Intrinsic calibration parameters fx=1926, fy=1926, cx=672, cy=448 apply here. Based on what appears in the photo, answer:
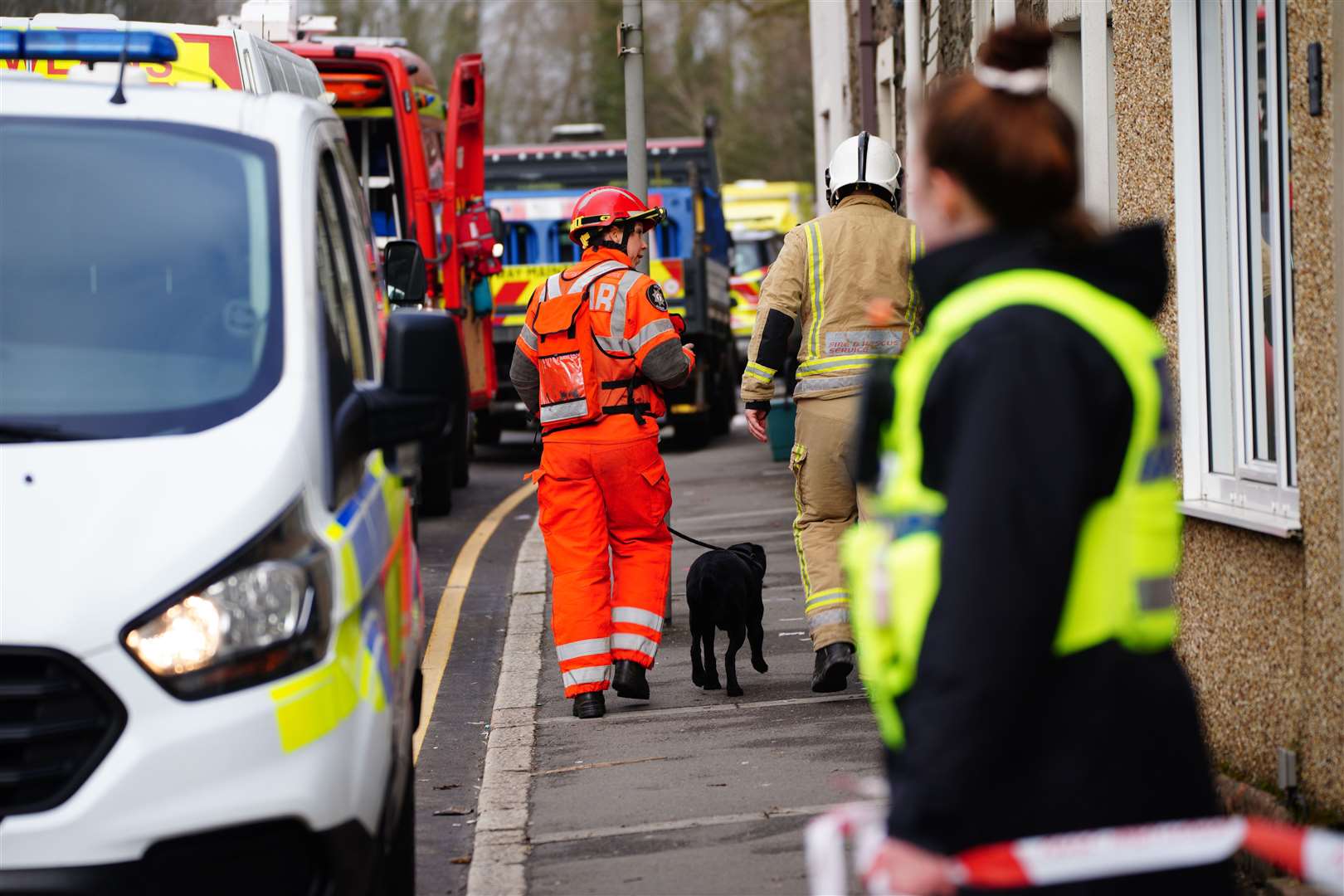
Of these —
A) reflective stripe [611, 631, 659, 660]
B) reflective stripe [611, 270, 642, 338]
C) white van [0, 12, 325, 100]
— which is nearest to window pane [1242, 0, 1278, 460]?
reflective stripe [611, 270, 642, 338]

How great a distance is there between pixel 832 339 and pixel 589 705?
162 cm

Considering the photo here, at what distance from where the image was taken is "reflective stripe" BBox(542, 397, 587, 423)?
7016mm

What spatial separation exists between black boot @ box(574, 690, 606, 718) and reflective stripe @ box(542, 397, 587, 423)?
1.02m

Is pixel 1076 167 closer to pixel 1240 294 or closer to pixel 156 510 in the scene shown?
pixel 156 510

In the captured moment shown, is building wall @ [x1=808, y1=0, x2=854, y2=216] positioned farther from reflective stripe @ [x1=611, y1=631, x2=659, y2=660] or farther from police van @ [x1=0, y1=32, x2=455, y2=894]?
police van @ [x1=0, y1=32, x2=455, y2=894]

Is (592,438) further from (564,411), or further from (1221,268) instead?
(1221,268)

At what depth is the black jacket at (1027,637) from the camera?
211 centimetres

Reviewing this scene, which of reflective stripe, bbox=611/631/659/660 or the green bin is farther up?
the green bin

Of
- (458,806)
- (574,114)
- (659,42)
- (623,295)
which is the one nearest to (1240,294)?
(623,295)

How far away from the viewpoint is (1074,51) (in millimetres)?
8172

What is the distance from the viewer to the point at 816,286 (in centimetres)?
713

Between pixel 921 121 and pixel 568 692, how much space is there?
4.97 metres

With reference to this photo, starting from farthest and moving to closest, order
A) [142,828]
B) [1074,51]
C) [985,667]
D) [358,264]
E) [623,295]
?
[1074,51], [623,295], [358,264], [142,828], [985,667]

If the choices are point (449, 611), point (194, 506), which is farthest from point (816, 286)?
point (194, 506)
